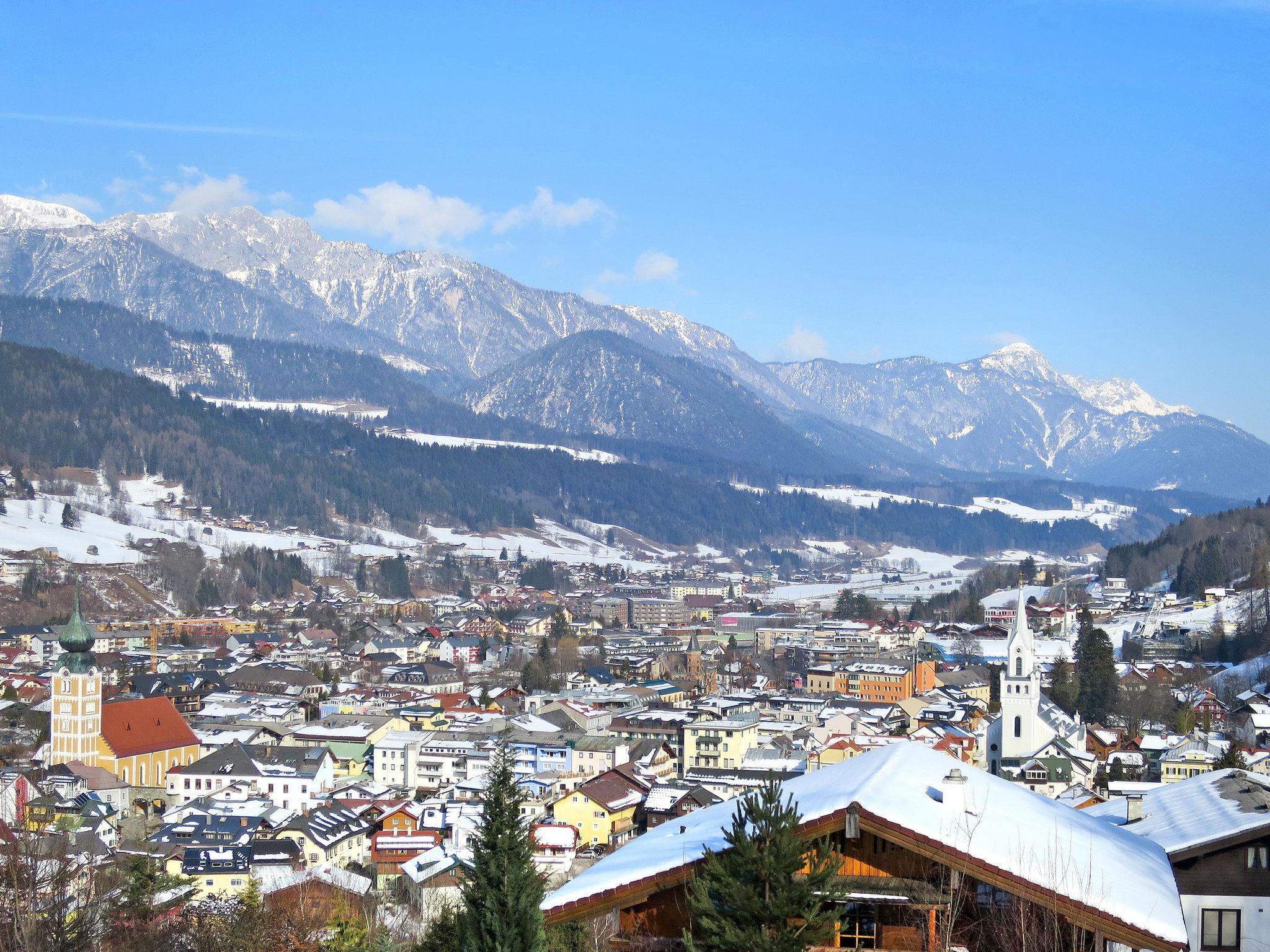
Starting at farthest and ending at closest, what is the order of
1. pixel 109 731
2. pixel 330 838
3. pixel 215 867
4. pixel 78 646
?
pixel 78 646
pixel 109 731
pixel 330 838
pixel 215 867

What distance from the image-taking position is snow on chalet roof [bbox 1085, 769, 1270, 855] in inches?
557

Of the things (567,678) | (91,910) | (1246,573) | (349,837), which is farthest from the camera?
(1246,573)

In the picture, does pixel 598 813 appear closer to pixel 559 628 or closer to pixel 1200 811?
pixel 1200 811

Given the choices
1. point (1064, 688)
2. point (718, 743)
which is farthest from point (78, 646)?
point (1064, 688)

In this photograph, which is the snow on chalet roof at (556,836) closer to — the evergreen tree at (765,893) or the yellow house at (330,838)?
the yellow house at (330,838)

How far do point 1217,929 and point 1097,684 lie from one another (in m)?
56.4

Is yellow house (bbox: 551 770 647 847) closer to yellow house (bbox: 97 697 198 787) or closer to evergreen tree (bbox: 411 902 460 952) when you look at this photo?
yellow house (bbox: 97 697 198 787)

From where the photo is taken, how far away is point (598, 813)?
42.8 meters

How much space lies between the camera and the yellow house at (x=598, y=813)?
41.9 metres

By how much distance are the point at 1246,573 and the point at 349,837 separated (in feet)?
271

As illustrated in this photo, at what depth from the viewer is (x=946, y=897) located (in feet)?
33.7

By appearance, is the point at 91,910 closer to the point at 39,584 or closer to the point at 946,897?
the point at 946,897

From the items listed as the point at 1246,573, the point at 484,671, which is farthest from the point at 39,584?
the point at 1246,573

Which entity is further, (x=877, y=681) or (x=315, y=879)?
(x=877, y=681)
